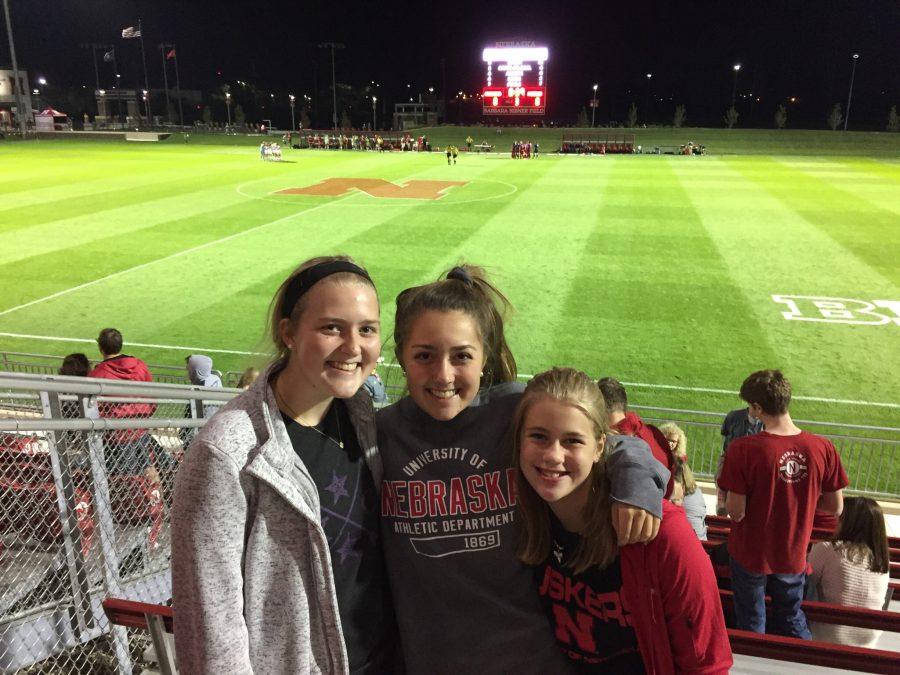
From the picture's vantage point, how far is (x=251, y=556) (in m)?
1.86

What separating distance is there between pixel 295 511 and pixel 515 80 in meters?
78.1

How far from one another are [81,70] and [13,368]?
514 feet

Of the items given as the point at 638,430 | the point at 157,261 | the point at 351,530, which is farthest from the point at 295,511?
the point at 157,261

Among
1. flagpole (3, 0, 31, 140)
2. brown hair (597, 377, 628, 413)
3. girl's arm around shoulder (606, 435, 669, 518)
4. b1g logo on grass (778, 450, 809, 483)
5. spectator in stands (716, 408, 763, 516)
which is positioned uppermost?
flagpole (3, 0, 31, 140)

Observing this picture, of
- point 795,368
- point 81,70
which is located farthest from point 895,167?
point 81,70

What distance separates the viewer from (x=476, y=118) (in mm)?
114125

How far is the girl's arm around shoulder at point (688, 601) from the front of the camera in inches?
75.2

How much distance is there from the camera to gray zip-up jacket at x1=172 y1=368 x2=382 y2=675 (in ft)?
5.84

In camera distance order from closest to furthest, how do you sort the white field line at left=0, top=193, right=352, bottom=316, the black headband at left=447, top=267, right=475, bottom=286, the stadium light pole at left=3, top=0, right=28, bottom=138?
1. the black headband at left=447, top=267, right=475, bottom=286
2. the white field line at left=0, top=193, right=352, bottom=316
3. the stadium light pole at left=3, top=0, right=28, bottom=138

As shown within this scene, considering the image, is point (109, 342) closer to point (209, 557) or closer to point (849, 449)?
point (209, 557)

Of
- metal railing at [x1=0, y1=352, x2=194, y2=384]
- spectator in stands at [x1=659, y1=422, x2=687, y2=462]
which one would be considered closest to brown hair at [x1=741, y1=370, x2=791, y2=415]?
spectator in stands at [x1=659, y1=422, x2=687, y2=462]

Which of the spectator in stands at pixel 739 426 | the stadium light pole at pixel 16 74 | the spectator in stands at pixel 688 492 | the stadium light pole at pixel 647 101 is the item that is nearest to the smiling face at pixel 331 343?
the spectator in stands at pixel 688 492

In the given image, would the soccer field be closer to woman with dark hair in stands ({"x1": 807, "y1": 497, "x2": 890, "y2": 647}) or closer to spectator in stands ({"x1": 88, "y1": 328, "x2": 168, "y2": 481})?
spectator in stands ({"x1": 88, "y1": 328, "x2": 168, "y2": 481})

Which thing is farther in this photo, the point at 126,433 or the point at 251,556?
the point at 126,433
